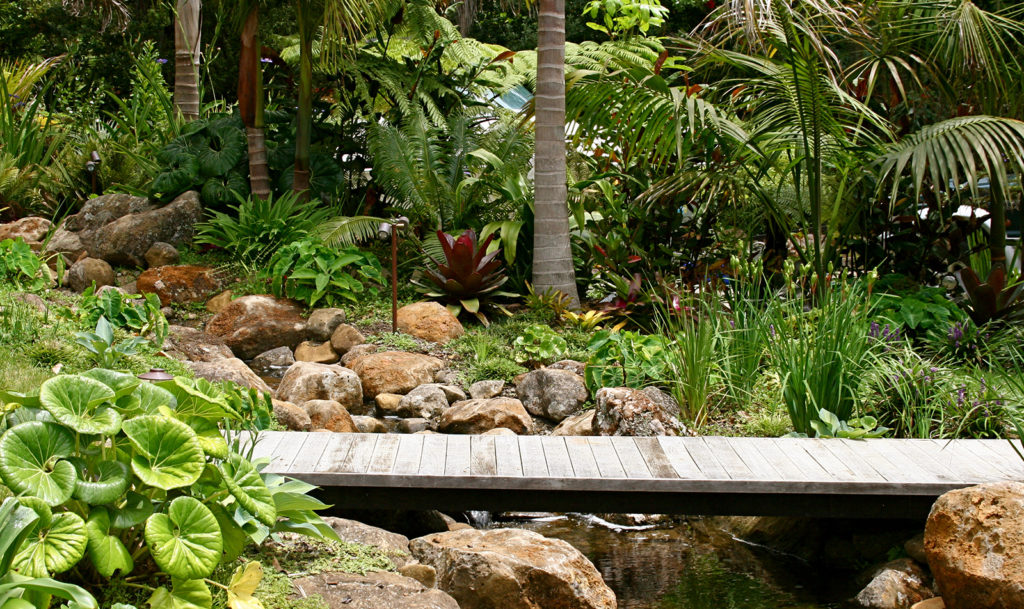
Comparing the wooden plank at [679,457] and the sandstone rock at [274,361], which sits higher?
the wooden plank at [679,457]

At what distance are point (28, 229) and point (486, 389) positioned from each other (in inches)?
219

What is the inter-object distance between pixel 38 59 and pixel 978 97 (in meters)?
15.4

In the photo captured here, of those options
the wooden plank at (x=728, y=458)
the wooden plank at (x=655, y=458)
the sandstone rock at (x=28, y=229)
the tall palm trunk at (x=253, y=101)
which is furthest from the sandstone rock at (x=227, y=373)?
the sandstone rock at (x=28, y=229)

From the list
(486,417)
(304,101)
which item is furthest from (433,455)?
(304,101)

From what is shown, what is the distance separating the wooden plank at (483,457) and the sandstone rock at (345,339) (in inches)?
110

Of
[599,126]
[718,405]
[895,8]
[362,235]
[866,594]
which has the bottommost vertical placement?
[866,594]

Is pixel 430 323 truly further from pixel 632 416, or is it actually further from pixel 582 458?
pixel 582 458

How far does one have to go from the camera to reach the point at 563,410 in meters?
5.80

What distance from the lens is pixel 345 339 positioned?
7098 millimetres

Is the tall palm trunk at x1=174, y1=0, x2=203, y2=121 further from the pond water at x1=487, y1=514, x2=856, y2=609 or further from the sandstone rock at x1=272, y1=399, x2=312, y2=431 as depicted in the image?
the pond water at x1=487, y1=514, x2=856, y2=609

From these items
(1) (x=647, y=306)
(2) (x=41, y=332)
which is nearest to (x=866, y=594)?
(1) (x=647, y=306)

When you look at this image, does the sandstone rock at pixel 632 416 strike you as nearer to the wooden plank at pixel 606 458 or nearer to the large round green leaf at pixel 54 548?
the wooden plank at pixel 606 458

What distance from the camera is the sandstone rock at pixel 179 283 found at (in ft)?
26.1

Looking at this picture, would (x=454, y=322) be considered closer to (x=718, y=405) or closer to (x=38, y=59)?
(x=718, y=405)
